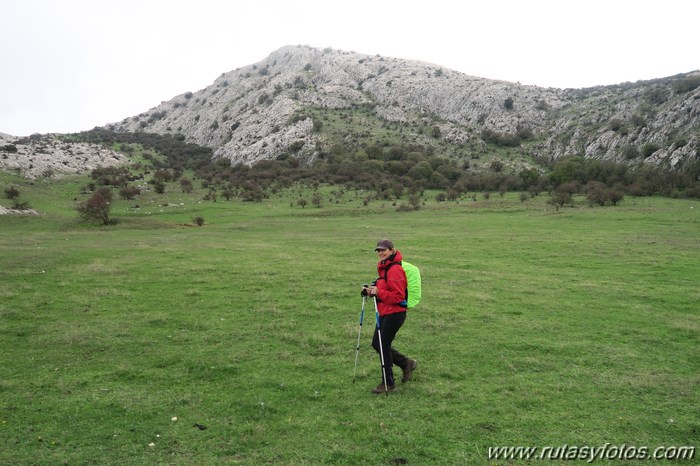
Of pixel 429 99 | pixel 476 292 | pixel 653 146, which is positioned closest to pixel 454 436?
pixel 476 292

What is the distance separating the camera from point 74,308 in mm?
17031

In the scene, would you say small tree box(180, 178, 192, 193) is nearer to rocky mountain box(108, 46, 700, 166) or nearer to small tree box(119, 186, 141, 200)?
small tree box(119, 186, 141, 200)

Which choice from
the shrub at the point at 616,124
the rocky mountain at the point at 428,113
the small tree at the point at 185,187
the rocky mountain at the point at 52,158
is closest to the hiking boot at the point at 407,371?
the small tree at the point at 185,187

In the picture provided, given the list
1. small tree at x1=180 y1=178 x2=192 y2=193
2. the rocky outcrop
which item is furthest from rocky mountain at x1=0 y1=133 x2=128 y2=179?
small tree at x1=180 y1=178 x2=192 y2=193

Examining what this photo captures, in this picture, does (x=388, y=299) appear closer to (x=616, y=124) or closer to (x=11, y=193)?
(x=11, y=193)

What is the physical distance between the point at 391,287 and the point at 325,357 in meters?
3.97

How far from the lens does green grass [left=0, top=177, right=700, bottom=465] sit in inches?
330

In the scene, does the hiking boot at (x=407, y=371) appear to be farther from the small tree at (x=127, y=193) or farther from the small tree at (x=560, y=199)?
the small tree at (x=127, y=193)

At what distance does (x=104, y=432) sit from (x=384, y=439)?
5929 millimetres

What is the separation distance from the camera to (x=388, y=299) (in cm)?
988

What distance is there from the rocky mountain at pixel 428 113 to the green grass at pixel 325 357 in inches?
3210

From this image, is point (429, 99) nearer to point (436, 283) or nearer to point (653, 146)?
point (653, 146)

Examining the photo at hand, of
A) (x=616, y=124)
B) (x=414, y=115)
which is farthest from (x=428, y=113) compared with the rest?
(x=616, y=124)

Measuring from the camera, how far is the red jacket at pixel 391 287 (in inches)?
387
